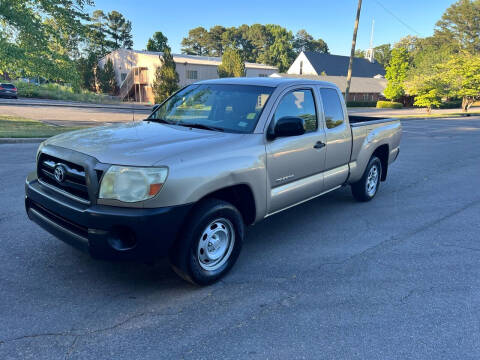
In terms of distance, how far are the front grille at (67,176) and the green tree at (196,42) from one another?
106m

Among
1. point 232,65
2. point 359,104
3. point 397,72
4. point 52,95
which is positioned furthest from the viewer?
point 397,72

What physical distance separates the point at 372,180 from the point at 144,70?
41.2 meters

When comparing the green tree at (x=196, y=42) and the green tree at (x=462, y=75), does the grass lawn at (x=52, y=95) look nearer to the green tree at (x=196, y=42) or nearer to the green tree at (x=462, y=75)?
the green tree at (x=462, y=75)

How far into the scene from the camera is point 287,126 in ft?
12.3

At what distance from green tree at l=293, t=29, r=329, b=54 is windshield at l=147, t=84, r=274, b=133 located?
116 meters

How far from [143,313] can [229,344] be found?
0.80m

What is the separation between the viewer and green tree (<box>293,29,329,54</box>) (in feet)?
374

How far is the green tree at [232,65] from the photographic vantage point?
3994 cm

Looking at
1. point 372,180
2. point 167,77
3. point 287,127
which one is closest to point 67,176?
point 287,127

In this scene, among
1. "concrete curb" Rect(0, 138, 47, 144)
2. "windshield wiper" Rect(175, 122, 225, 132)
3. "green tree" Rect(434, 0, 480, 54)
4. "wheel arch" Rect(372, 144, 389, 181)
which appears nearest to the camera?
"windshield wiper" Rect(175, 122, 225, 132)

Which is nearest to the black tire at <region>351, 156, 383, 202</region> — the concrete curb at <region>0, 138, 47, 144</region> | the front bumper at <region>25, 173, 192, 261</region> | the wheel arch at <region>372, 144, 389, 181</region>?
the wheel arch at <region>372, 144, 389, 181</region>

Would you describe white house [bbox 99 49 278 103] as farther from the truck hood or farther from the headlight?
the headlight

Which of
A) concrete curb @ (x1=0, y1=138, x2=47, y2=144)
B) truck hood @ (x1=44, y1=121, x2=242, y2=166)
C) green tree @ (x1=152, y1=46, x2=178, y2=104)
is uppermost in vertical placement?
green tree @ (x1=152, y1=46, x2=178, y2=104)

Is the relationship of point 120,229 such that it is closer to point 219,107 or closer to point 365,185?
point 219,107
